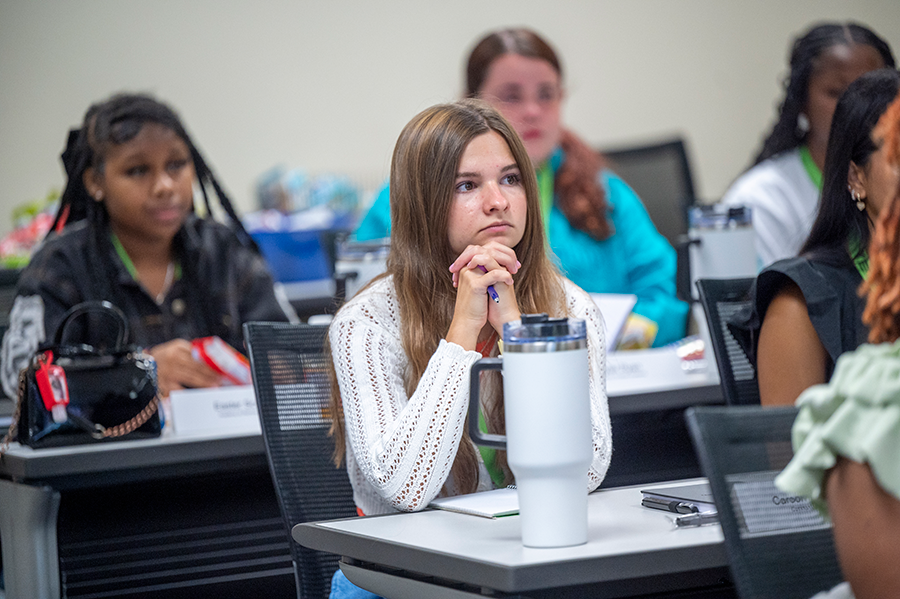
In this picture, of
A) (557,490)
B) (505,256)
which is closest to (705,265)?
(505,256)

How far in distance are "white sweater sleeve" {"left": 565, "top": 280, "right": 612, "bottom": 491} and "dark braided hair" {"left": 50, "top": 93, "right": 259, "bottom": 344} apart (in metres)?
1.25

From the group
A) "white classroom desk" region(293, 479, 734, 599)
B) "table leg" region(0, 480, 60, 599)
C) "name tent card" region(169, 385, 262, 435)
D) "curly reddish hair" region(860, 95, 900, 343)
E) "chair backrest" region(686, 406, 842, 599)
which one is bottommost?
"table leg" region(0, 480, 60, 599)

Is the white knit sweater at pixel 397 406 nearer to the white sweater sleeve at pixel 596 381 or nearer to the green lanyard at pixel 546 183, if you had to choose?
the white sweater sleeve at pixel 596 381

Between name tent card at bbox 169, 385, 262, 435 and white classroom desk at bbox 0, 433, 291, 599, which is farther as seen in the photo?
Answer: name tent card at bbox 169, 385, 262, 435

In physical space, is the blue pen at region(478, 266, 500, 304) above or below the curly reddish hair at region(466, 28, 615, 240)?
below

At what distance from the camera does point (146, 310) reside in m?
2.57

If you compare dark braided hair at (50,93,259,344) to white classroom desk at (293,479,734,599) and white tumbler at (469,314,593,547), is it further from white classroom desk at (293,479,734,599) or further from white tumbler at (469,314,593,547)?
white tumbler at (469,314,593,547)

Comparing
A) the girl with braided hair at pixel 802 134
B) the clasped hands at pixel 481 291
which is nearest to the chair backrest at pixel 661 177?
the girl with braided hair at pixel 802 134

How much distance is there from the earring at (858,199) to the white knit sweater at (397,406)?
437 millimetres

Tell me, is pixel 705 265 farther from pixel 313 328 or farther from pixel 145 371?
pixel 145 371

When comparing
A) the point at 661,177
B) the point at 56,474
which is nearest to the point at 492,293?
the point at 56,474

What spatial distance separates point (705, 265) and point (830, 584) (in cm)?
130

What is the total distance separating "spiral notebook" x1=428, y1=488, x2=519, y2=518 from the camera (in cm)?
118

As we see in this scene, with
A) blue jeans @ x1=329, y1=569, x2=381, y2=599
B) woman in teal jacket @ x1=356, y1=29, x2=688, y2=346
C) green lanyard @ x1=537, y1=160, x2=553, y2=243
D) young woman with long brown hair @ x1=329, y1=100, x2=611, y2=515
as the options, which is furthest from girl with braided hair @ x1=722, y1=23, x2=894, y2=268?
blue jeans @ x1=329, y1=569, x2=381, y2=599
